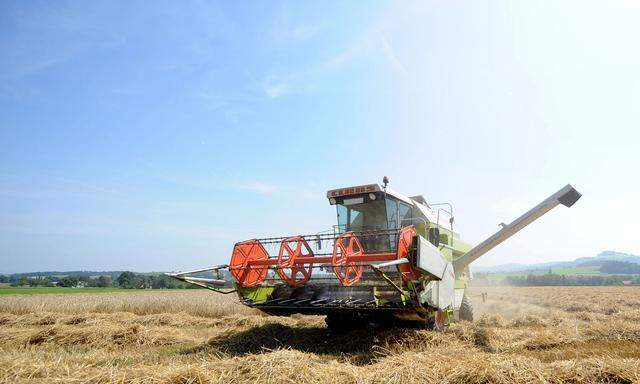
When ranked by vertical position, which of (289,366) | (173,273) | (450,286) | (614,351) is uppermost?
(173,273)

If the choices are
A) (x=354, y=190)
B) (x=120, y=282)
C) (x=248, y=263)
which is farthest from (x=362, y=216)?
(x=120, y=282)

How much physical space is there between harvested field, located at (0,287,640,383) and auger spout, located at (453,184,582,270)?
1299mm

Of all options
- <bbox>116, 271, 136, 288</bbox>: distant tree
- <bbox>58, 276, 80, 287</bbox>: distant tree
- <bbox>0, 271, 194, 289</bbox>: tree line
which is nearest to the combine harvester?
<bbox>0, 271, 194, 289</bbox>: tree line

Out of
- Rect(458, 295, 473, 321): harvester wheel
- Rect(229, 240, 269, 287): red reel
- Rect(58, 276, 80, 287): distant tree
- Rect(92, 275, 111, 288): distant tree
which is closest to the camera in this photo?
Rect(229, 240, 269, 287): red reel

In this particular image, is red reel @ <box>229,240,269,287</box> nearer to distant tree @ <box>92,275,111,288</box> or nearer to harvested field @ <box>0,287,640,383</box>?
harvested field @ <box>0,287,640,383</box>

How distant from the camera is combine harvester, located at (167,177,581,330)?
18.5 ft

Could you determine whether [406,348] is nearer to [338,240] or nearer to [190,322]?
[338,240]

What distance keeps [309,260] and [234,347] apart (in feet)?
5.69

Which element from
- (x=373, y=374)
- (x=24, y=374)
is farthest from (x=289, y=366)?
(x=24, y=374)

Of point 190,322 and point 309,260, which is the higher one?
point 309,260

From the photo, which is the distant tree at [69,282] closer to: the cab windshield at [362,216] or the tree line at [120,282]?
the tree line at [120,282]

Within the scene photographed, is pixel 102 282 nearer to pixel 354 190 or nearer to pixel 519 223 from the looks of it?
pixel 354 190

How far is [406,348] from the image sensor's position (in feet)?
18.3

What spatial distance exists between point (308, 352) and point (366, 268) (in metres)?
1.64
